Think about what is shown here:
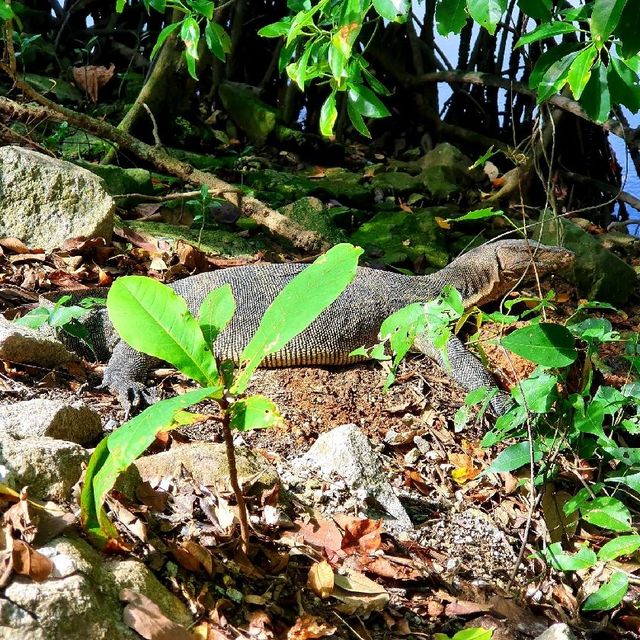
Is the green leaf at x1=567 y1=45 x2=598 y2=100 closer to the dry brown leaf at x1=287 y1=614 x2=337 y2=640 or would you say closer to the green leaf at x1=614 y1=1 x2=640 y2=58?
the green leaf at x1=614 y1=1 x2=640 y2=58

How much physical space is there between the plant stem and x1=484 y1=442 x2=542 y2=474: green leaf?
1272 millimetres

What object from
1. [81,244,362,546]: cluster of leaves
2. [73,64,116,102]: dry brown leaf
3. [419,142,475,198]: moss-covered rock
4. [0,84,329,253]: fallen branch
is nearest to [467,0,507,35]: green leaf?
[81,244,362,546]: cluster of leaves

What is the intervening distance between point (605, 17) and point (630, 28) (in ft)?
0.29

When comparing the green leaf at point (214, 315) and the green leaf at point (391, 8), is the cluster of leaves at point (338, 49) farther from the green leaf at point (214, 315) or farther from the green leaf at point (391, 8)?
the green leaf at point (214, 315)

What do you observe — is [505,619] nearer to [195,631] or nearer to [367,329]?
[195,631]

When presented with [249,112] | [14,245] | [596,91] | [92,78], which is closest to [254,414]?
[596,91]

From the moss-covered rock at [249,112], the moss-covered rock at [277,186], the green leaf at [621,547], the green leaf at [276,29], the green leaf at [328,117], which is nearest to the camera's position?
the green leaf at [621,547]

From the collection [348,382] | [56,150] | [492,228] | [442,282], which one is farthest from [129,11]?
[348,382]

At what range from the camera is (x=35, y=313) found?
13.1 feet

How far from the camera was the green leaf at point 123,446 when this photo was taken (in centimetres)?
165

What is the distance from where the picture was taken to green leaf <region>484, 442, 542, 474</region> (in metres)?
3.16

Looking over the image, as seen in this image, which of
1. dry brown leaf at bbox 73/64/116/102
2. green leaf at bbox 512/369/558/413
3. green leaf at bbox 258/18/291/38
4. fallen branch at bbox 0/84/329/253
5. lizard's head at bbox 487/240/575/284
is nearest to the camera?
green leaf at bbox 258/18/291/38

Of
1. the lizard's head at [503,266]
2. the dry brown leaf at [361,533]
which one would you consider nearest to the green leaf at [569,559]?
the dry brown leaf at [361,533]

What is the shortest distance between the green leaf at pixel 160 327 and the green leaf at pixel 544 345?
4.15 ft
